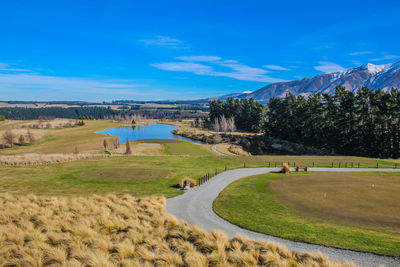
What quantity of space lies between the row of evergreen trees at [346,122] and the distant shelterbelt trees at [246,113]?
20350mm

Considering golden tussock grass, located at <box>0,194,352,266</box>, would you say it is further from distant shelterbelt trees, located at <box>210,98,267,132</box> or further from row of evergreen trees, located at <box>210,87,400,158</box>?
distant shelterbelt trees, located at <box>210,98,267,132</box>

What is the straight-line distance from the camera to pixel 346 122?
6625 cm

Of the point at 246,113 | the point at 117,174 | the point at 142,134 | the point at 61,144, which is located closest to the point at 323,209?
the point at 117,174

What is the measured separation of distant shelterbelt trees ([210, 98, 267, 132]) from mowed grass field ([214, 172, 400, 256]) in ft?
284

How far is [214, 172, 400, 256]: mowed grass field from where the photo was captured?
14016mm

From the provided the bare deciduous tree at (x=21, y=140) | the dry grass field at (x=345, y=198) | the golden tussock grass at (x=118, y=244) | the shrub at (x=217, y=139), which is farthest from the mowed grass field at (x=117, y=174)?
the bare deciduous tree at (x=21, y=140)

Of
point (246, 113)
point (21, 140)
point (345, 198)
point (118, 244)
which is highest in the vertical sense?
point (246, 113)

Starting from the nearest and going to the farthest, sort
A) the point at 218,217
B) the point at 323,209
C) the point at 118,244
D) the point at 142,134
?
the point at 118,244 → the point at 218,217 → the point at 323,209 → the point at 142,134

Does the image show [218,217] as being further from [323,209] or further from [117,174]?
[117,174]

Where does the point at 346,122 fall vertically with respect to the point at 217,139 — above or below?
above

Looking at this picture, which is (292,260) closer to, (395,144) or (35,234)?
(35,234)

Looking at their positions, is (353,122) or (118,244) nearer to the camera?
(118,244)

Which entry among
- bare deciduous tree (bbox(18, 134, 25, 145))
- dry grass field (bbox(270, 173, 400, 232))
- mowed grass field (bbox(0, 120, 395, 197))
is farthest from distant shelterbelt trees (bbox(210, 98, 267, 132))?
dry grass field (bbox(270, 173, 400, 232))

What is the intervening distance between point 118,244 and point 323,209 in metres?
15.3
